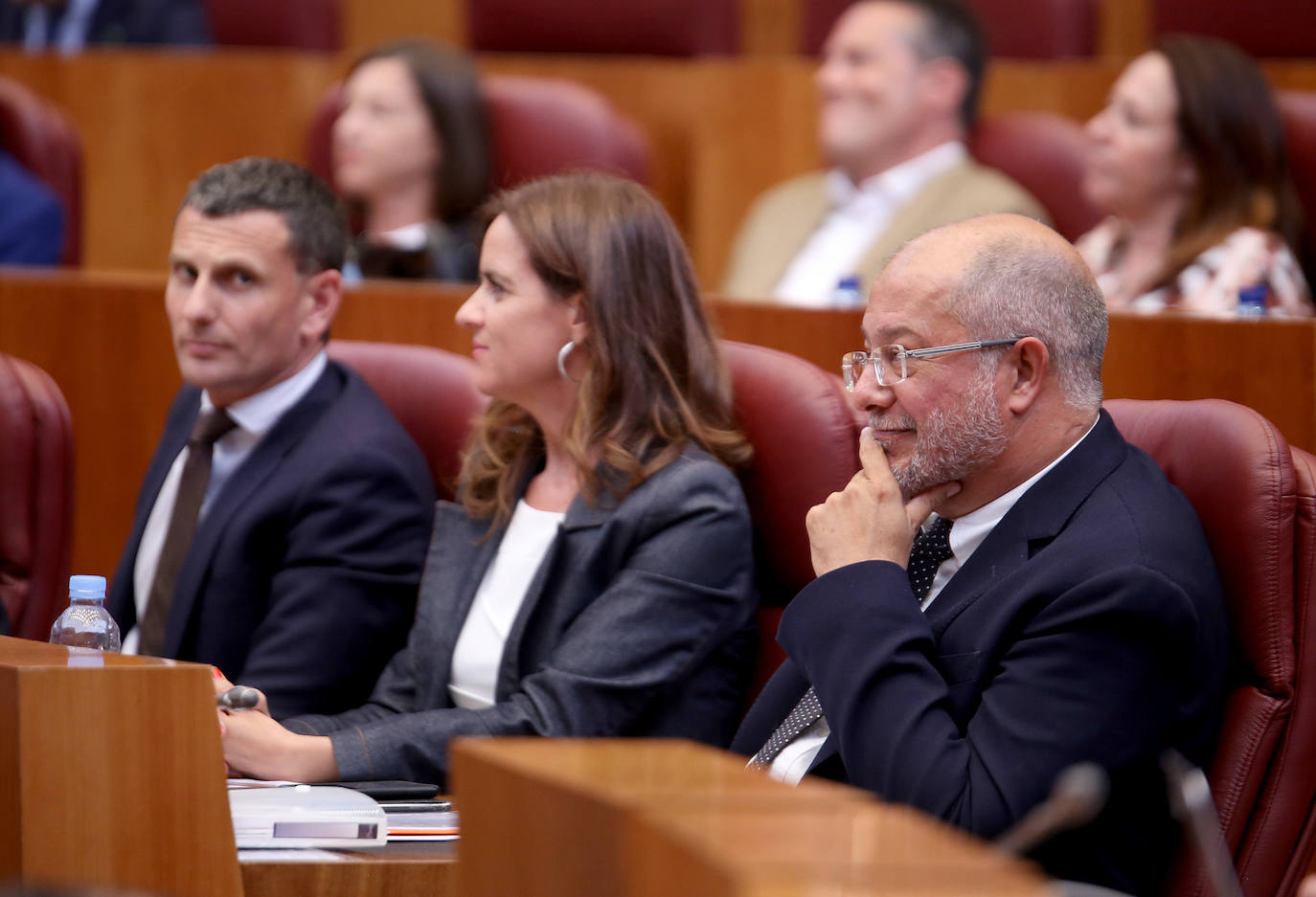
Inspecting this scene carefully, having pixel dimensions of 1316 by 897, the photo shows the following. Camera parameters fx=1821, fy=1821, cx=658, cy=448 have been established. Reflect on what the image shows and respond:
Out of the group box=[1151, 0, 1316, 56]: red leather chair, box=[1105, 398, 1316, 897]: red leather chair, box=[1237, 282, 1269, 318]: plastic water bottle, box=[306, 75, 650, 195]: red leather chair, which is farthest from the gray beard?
box=[1151, 0, 1316, 56]: red leather chair

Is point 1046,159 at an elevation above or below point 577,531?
above

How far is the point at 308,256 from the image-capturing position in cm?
252

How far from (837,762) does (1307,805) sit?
445 millimetres

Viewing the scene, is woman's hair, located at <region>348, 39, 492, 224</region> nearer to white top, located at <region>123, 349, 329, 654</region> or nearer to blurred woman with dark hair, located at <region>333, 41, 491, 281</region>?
blurred woman with dark hair, located at <region>333, 41, 491, 281</region>

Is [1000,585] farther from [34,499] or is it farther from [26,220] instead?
[26,220]

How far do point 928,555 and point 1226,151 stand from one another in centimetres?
157

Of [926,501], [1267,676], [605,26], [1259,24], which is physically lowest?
[1267,676]

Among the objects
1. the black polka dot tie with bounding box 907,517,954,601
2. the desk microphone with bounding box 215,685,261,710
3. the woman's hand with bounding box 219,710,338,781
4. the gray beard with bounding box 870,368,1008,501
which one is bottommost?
the woman's hand with bounding box 219,710,338,781

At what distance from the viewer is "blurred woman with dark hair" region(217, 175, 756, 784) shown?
2021 mm

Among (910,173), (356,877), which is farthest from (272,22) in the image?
(356,877)

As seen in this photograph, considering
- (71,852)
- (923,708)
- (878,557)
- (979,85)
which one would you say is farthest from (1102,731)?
(979,85)

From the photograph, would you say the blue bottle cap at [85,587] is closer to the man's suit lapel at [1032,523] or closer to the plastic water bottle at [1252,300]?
the man's suit lapel at [1032,523]

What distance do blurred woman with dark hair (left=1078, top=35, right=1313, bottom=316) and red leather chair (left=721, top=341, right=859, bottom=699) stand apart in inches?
40.7

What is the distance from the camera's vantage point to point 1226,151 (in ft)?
10.3
